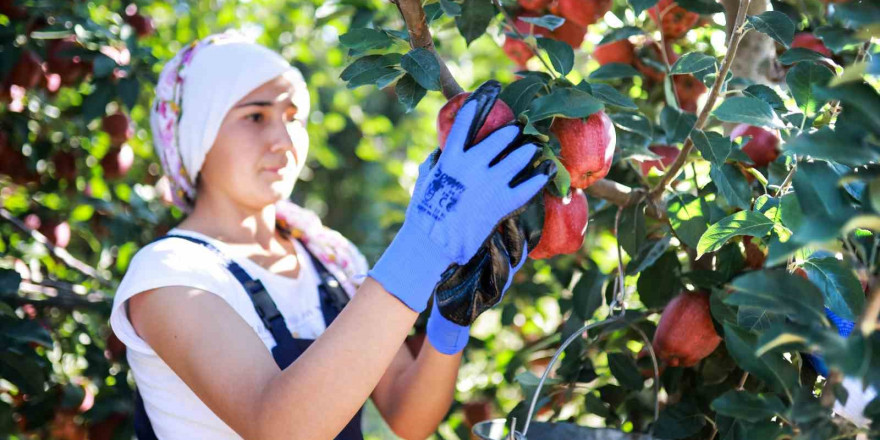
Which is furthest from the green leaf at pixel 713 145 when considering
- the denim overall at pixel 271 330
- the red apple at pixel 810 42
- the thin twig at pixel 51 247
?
the thin twig at pixel 51 247

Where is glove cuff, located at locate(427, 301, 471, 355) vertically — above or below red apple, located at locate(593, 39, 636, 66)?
below

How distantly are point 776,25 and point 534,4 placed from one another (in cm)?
55

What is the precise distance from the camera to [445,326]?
1.39 metres

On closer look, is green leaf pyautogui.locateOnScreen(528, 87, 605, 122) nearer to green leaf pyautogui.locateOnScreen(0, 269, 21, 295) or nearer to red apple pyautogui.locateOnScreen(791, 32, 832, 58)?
red apple pyautogui.locateOnScreen(791, 32, 832, 58)

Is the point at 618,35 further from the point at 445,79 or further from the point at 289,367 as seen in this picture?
the point at 289,367

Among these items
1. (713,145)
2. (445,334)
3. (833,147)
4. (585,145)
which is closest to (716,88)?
(713,145)

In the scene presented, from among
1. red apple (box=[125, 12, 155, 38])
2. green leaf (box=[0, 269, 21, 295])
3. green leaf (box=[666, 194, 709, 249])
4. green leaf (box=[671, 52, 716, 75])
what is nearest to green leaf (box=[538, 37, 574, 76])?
green leaf (box=[671, 52, 716, 75])

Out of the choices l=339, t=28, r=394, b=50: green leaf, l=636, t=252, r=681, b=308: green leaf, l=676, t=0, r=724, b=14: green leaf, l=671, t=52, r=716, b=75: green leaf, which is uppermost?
l=339, t=28, r=394, b=50: green leaf

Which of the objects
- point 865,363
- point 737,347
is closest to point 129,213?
point 737,347

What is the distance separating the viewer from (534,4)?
1.51 meters

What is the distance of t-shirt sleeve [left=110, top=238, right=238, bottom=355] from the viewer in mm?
1293

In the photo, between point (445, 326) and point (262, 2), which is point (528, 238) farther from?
point (262, 2)

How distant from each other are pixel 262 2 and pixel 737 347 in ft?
8.00

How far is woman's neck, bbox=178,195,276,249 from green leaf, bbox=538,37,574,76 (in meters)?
0.72
